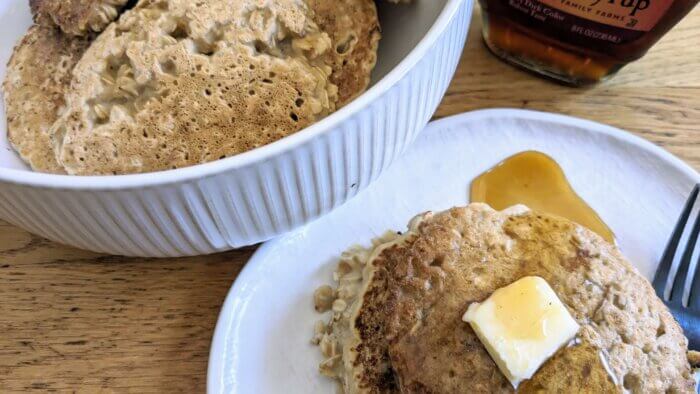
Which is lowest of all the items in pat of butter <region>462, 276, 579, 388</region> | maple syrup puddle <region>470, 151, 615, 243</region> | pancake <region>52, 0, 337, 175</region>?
maple syrup puddle <region>470, 151, 615, 243</region>

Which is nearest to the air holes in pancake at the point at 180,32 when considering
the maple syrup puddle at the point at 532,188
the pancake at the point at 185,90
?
the pancake at the point at 185,90

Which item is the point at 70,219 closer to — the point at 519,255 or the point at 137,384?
the point at 137,384

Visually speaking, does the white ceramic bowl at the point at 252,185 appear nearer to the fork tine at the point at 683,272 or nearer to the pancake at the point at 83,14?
the pancake at the point at 83,14

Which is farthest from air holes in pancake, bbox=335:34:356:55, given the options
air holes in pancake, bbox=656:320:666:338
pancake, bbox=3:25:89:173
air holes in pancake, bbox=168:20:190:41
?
air holes in pancake, bbox=656:320:666:338

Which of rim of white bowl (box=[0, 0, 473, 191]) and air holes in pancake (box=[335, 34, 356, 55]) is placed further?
air holes in pancake (box=[335, 34, 356, 55])

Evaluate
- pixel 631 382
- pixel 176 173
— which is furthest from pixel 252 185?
pixel 631 382

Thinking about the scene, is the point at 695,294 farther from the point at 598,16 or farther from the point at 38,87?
the point at 38,87

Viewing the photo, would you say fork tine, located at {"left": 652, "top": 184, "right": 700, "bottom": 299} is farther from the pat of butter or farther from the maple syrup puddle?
the pat of butter
